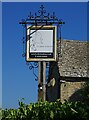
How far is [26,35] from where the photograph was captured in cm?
2423

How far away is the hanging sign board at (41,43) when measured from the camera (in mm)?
23688

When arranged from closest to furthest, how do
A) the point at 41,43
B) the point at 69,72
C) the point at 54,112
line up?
the point at 54,112 → the point at 41,43 → the point at 69,72

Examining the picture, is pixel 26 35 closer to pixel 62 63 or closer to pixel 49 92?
pixel 62 63

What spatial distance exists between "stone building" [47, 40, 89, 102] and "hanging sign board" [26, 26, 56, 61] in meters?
4.78

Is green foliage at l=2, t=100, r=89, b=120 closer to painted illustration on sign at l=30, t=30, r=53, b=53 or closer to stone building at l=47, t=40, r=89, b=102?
painted illustration on sign at l=30, t=30, r=53, b=53

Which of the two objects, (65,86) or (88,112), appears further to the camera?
(65,86)

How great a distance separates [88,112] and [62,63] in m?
21.6

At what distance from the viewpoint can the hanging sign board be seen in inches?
933

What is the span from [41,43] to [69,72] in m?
6.87

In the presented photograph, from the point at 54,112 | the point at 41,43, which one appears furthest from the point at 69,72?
the point at 54,112

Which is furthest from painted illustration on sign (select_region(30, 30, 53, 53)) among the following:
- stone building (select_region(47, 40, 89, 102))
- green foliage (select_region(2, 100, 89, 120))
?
green foliage (select_region(2, 100, 89, 120))

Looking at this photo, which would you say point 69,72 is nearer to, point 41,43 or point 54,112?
point 41,43

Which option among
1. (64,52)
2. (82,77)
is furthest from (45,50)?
(64,52)

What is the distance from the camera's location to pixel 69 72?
30.8 meters
